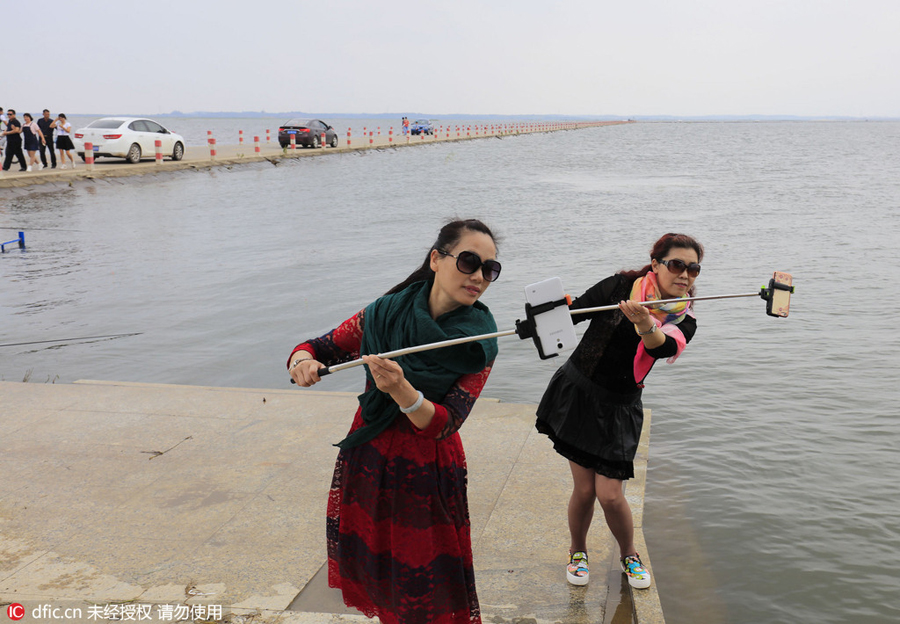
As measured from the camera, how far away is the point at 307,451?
5211mm

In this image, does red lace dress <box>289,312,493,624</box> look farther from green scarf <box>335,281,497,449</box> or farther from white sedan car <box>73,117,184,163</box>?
white sedan car <box>73,117,184,163</box>

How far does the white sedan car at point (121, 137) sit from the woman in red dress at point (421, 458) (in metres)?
26.2

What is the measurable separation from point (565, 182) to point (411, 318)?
3051 centimetres

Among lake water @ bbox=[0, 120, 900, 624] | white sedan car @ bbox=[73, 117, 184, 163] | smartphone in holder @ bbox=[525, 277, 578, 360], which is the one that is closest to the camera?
smartphone in holder @ bbox=[525, 277, 578, 360]

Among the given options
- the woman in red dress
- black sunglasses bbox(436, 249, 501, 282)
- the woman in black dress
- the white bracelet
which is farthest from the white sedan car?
the white bracelet

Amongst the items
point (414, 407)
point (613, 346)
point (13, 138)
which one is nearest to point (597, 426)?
point (613, 346)

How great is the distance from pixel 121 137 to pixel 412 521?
1089 inches

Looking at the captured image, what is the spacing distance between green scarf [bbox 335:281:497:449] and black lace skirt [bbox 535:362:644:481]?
3.41 feet

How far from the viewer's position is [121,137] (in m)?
26.8

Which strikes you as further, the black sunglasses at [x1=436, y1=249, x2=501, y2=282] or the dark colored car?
the dark colored car

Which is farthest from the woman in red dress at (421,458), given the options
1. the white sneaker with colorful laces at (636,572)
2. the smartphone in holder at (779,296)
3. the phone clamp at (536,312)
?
the white sneaker with colorful laces at (636,572)

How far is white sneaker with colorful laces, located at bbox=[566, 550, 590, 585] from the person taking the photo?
3.62 metres

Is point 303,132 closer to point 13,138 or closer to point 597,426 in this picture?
point 13,138

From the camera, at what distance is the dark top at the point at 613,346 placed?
134 inches
